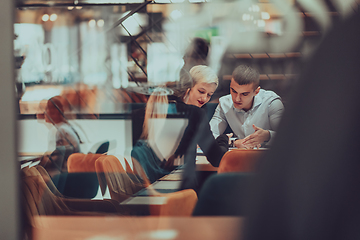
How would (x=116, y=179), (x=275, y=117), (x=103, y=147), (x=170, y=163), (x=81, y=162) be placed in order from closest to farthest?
(x=275, y=117)
(x=170, y=163)
(x=116, y=179)
(x=81, y=162)
(x=103, y=147)

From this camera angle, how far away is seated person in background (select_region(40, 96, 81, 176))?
6.11 ft

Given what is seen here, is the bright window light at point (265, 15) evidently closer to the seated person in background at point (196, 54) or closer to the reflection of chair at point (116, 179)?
the seated person in background at point (196, 54)

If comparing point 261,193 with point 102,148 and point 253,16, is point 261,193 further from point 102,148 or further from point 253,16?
point 102,148

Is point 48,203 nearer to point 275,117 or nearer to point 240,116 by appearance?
point 240,116

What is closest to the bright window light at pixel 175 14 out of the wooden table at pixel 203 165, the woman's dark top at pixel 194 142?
the woman's dark top at pixel 194 142

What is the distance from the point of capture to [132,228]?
3.15 ft

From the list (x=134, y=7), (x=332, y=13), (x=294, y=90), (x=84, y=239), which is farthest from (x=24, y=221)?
(x=134, y=7)

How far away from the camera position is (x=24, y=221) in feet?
2.80

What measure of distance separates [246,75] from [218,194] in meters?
0.50

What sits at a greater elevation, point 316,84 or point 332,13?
point 332,13

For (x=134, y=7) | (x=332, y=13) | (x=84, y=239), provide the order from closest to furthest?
(x=332, y=13)
(x=84, y=239)
(x=134, y=7)

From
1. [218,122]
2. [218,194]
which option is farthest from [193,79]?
[218,194]

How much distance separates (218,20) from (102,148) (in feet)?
5.45

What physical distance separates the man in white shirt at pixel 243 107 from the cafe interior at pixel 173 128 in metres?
0.04
